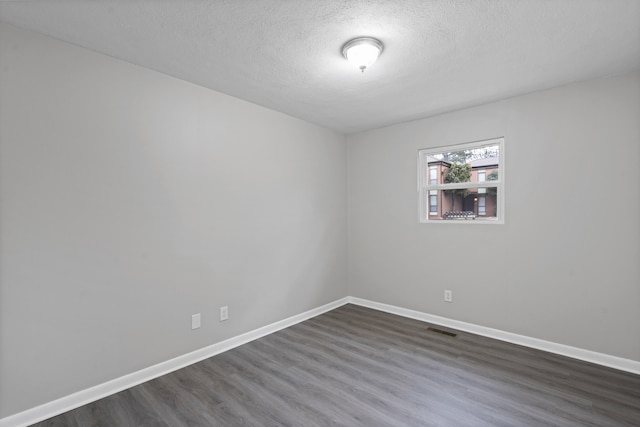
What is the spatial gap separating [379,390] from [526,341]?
1.72m

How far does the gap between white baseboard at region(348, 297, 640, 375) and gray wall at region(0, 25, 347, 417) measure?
1.52 meters

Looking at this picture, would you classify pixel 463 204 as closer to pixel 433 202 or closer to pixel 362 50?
pixel 433 202

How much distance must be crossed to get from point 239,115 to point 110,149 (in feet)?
4.02

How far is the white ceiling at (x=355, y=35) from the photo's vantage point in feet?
5.79

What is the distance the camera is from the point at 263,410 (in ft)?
6.82

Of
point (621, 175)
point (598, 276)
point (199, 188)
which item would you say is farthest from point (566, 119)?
point (199, 188)

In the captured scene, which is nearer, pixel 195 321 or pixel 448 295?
pixel 195 321

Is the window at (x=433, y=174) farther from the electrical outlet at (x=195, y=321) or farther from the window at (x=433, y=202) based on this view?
the electrical outlet at (x=195, y=321)

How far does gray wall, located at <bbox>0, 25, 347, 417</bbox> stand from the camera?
75.9 inches

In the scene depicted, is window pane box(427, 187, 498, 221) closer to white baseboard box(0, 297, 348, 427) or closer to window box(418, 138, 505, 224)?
window box(418, 138, 505, 224)

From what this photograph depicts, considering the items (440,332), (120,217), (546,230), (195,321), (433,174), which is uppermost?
(433,174)

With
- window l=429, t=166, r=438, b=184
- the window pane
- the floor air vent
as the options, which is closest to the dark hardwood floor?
the floor air vent

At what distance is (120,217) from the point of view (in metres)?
2.32

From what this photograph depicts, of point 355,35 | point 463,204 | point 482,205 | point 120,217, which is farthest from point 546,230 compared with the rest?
point 120,217
